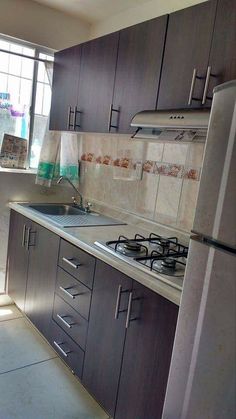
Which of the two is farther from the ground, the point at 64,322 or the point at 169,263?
the point at 169,263

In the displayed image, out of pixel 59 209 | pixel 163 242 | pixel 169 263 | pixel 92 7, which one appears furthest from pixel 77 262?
pixel 92 7

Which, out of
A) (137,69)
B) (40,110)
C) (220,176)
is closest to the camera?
(220,176)

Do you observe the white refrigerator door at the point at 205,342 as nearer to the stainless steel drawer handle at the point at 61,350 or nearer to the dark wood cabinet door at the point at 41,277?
the stainless steel drawer handle at the point at 61,350

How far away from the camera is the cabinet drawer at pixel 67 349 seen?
6.17 ft

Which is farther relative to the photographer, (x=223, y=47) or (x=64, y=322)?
(x=64, y=322)

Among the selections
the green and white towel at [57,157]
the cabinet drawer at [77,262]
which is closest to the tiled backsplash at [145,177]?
the green and white towel at [57,157]

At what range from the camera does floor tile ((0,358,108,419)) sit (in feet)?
5.74

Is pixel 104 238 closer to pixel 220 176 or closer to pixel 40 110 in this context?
pixel 220 176

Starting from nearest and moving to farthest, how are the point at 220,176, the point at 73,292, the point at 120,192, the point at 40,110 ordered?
the point at 220,176 → the point at 73,292 → the point at 120,192 → the point at 40,110

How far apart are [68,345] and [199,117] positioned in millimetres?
1471

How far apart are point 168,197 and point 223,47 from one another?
96 centimetres

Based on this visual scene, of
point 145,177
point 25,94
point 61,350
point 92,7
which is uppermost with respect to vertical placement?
point 92,7

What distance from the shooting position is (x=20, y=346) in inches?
90.5

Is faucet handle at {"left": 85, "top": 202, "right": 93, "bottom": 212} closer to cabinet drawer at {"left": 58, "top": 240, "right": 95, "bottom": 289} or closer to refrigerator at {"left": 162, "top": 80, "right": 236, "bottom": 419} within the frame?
cabinet drawer at {"left": 58, "top": 240, "right": 95, "bottom": 289}
